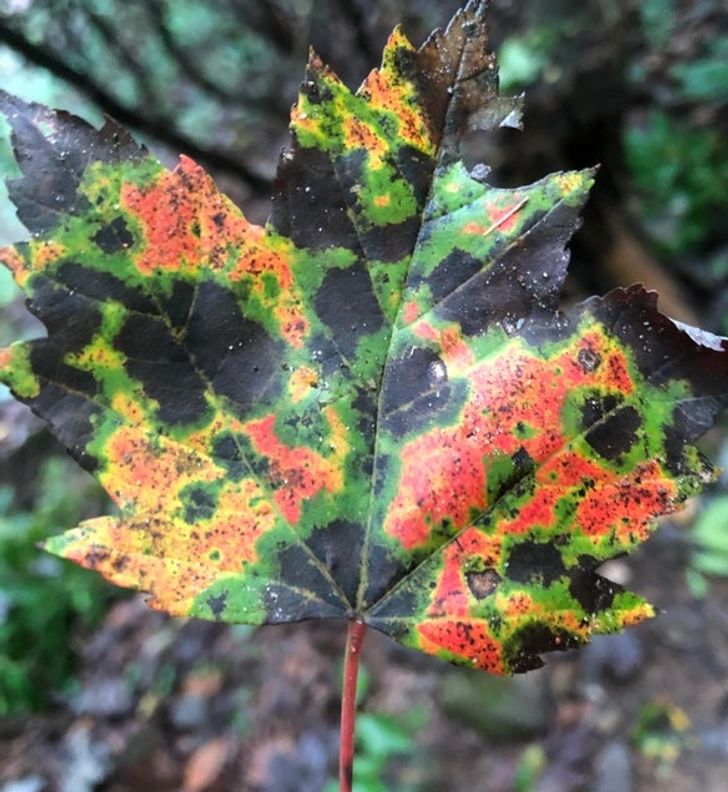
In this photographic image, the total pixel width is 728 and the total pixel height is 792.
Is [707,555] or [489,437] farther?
[707,555]

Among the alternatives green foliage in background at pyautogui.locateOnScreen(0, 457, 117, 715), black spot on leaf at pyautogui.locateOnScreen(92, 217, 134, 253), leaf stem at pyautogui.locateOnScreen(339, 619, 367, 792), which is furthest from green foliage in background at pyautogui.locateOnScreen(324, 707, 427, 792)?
black spot on leaf at pyautogui.locateOnScreen(92, 217, 134, 253)

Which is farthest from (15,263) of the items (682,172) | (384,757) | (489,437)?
(682,172)

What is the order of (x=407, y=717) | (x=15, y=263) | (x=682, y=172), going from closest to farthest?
(x=15, y=263) < (x=407, y=717) < (x=682, y=172)

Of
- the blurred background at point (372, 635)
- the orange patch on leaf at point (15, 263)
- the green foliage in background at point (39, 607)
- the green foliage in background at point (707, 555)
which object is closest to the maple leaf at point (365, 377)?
the orange patch on leaf at point (15, 263)

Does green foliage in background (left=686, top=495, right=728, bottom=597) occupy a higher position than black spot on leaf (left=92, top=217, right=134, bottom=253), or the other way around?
black spot on leaf (left=92, top=217, right=134, bottom=253)

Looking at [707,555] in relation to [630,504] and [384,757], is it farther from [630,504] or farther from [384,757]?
[630,504]

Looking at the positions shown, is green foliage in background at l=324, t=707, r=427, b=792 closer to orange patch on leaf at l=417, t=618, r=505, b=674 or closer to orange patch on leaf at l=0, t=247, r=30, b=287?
orange patch on leaf at l=417, t=618, r=505, b=674

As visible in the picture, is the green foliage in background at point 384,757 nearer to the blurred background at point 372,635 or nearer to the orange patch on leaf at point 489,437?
the blurred background at point 372,635
